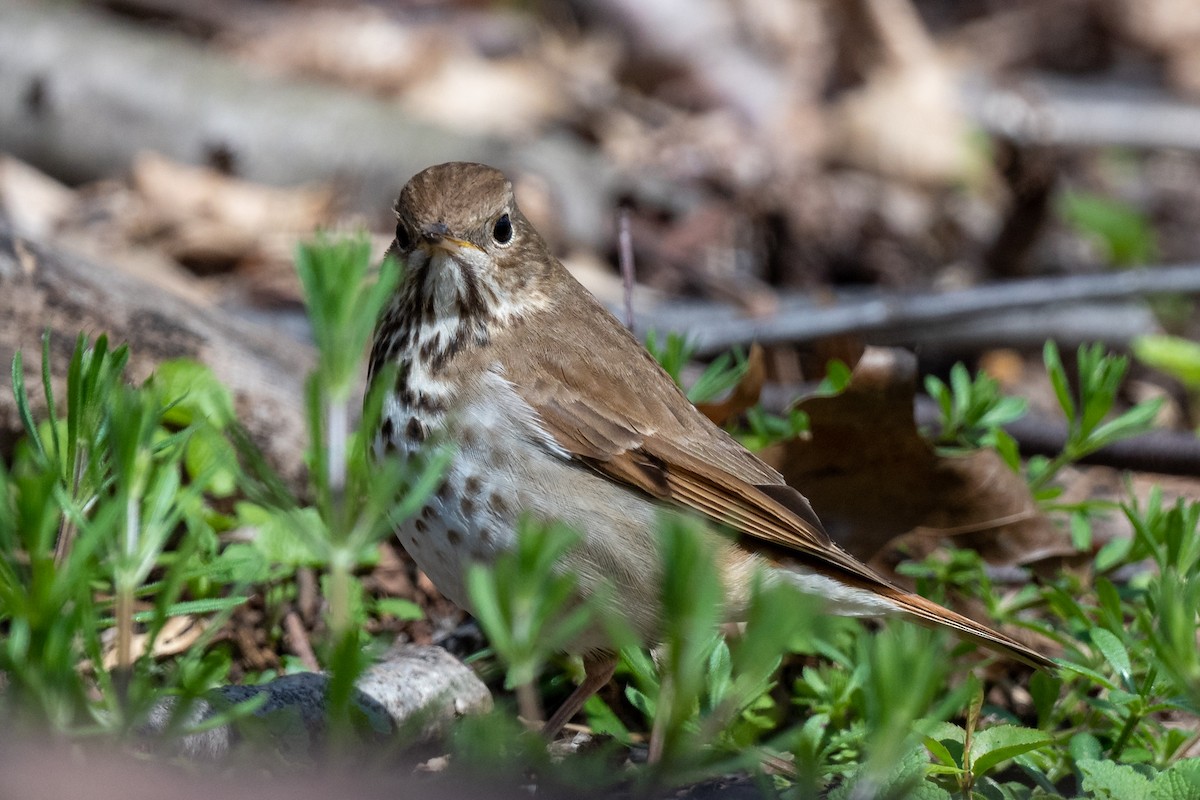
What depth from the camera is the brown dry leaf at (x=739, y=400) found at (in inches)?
150

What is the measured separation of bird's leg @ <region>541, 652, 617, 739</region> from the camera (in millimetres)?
3162

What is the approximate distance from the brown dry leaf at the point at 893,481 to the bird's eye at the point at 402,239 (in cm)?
114

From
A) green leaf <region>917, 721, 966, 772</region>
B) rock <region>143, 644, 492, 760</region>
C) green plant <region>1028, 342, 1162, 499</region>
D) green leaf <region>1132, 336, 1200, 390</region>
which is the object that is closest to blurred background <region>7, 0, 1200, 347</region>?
green leaf <region>1132, 336, 1200, 390</region>

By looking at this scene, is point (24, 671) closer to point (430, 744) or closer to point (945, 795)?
point (430, 744)

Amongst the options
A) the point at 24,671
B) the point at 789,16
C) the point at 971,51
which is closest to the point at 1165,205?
the point at 971,51

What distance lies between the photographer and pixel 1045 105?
845 cm

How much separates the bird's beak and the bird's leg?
1.03 m

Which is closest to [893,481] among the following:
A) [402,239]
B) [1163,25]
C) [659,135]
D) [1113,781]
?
[1113,781]

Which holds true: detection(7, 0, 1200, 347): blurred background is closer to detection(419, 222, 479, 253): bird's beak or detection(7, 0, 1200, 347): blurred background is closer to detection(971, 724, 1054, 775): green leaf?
detection(419, 222, 479, 253): bird's beak

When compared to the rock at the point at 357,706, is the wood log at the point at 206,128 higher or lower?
higher

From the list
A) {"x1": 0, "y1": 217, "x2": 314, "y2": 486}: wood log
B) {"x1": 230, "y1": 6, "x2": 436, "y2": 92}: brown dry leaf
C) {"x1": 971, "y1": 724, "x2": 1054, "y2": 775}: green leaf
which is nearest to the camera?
{"x1": 971, "y1": 724, "x2": 1054, "y2": 775}: green leaf

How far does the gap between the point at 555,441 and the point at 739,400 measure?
911 millimetres

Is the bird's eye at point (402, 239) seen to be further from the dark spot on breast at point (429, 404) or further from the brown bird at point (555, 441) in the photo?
the dark spot on breast at point (429, 404)

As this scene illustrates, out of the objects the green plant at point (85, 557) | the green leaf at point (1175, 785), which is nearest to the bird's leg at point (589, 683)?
the green leaf at point (1175, 785)
